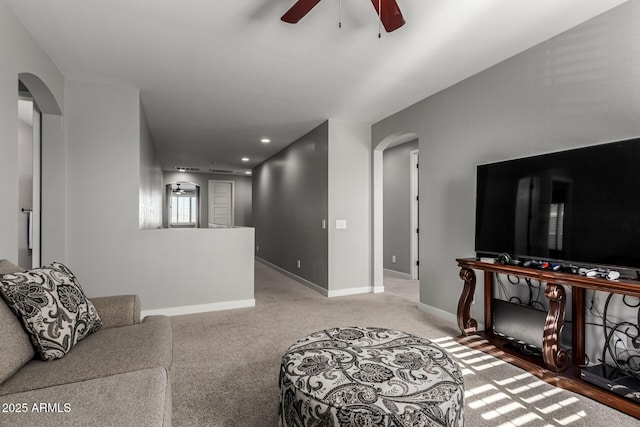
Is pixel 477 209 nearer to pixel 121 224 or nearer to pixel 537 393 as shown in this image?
pixel 537 393

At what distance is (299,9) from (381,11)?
1.66 feet

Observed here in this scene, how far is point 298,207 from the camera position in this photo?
5836mm

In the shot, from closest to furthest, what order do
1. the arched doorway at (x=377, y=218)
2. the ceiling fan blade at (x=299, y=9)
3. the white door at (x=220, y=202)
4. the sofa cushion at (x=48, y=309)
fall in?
the sofa cushion at (x=48, y=309), the ceiling fan blade at (x=299, y=9), the arched doorway at (x=377, y=218), the white door at (x=220, y=202)

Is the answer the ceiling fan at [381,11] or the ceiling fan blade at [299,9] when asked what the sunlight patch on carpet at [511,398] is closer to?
the ceiling fan at [381,11]

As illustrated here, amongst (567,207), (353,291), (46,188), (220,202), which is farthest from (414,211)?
(220,202)

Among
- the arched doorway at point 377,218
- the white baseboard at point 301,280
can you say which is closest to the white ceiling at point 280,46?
the arched doorway at point 377,218

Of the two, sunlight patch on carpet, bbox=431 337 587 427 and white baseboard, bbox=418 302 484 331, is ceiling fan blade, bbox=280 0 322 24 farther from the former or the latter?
white baseboard, bbox=418 302 484 331

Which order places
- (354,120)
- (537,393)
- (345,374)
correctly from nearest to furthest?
1. (345,374)
2. (537,393)
3. (354,120)

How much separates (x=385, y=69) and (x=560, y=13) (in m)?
1.36

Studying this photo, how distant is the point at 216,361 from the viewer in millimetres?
2479

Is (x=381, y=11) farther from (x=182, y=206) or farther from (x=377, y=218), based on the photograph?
(x=182, y=206)

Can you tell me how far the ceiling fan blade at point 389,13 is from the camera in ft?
6.26

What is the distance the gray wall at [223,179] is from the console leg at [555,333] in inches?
341

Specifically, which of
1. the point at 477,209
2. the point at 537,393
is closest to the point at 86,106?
the point at 477,209
